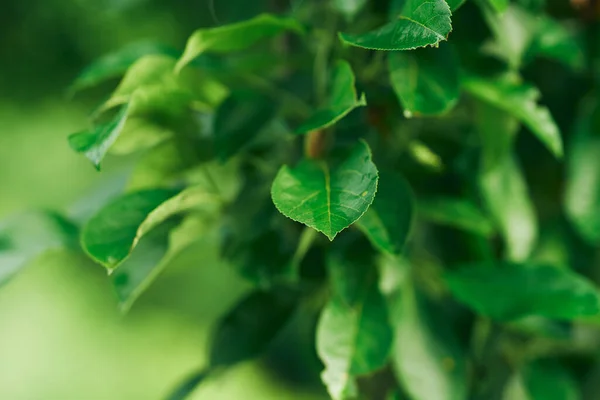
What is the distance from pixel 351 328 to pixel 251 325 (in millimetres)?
157

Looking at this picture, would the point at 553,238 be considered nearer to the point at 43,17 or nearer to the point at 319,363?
the point at 319,363

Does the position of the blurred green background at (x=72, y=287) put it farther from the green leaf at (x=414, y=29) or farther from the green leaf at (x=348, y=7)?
the green leaf at (x=414, y=29)

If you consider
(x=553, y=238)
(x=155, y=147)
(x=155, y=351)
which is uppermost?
(x=155, y=147)

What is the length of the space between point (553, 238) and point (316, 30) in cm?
38

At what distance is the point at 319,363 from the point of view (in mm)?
650

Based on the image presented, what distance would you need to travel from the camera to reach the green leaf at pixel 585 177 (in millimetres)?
765

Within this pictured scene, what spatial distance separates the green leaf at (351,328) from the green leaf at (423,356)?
65mm

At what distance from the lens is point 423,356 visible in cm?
68

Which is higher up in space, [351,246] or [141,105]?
[141,105]

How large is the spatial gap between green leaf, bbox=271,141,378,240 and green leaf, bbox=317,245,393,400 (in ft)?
0.38

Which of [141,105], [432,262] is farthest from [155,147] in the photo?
[432,262]

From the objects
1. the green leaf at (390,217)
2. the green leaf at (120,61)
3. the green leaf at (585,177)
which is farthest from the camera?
the green leaf at (585,177)

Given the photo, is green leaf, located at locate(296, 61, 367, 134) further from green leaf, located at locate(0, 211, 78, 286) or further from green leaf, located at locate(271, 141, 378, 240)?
green leaf, located at locate(0, 211, 78, 286)

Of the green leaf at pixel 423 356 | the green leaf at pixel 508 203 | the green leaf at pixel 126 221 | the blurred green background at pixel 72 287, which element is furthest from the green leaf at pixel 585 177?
the blurred green background at pixel 72 287
